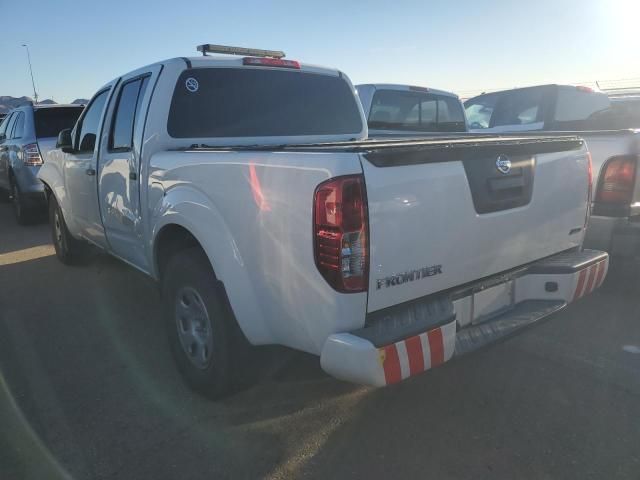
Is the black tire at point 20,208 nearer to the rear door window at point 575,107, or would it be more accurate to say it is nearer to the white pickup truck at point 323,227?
the white pickup truck at point 323,227

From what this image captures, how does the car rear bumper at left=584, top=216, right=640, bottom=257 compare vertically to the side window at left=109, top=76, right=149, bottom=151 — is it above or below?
below

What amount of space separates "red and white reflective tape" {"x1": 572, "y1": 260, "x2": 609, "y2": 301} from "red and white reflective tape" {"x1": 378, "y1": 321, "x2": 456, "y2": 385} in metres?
1.06

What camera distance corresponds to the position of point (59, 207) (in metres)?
5.68

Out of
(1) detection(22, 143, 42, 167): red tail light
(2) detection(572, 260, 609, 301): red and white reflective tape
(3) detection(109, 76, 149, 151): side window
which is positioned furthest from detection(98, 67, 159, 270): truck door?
(1) detection(22, 143, 42, 167): red tail light

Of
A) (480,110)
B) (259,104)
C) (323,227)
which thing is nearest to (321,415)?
(323,227)

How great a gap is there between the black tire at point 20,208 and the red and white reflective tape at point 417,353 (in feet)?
26.0

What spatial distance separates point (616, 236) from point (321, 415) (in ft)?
8.47

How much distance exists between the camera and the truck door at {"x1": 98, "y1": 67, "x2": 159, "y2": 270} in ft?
12.1

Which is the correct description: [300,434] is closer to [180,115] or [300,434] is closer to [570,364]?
[570,364]

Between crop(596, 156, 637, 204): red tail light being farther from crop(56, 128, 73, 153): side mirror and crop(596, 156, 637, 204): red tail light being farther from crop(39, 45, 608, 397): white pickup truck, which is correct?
crop(56, 128, 73, 153): side mirror

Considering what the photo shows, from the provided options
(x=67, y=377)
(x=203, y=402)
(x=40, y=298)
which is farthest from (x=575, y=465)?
(x=40, y=298)

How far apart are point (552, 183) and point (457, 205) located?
0.84 metres

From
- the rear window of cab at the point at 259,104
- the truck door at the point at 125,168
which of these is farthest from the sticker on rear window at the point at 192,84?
the truck door at the point at 125,168

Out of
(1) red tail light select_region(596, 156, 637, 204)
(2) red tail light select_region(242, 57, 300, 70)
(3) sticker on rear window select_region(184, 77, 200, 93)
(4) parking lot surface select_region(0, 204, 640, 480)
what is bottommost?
(4) parking lot surface select_region(0, 204, 640, 480)
